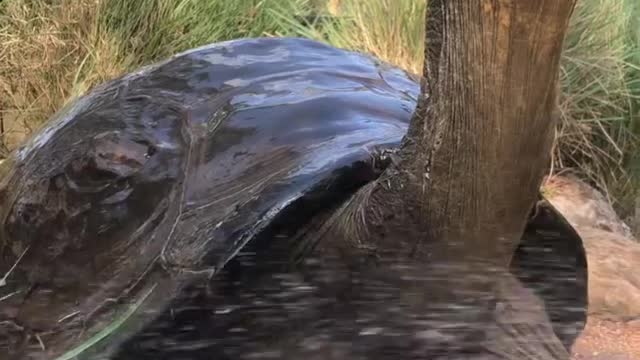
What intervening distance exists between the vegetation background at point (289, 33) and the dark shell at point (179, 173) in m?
2.84

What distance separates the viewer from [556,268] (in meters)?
1.68

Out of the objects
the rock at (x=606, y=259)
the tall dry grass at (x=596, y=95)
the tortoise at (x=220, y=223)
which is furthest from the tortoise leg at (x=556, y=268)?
the tall dry grass at (x=596, y=95)

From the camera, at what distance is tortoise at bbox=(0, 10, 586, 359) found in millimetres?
1455

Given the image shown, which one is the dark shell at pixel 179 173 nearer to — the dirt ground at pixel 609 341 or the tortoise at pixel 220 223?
the tortoise at pixel 220 223

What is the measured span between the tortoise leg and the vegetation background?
3119mm

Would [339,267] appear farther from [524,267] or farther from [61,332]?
[61,332]

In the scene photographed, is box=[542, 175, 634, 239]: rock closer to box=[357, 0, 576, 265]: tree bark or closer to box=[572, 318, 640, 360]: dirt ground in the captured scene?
box=[572, 318, 640, 360]: dirt ground

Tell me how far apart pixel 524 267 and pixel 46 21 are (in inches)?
160

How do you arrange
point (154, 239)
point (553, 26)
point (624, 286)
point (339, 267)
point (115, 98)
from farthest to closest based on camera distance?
point (624, 286), point (115, 98), point (154, 239), point (339, 267), point (553, 26)

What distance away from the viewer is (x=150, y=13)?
5184 mm

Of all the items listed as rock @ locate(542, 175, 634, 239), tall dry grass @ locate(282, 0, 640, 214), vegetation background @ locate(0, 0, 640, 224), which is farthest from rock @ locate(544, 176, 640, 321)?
tall dry grass @ locate(282, 0, 640, 214)

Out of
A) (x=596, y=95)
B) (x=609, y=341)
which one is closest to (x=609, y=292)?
(x=609, y=341)

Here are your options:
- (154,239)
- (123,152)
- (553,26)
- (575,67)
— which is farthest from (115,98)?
(575,67)

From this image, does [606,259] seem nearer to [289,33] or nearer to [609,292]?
[609,292]
